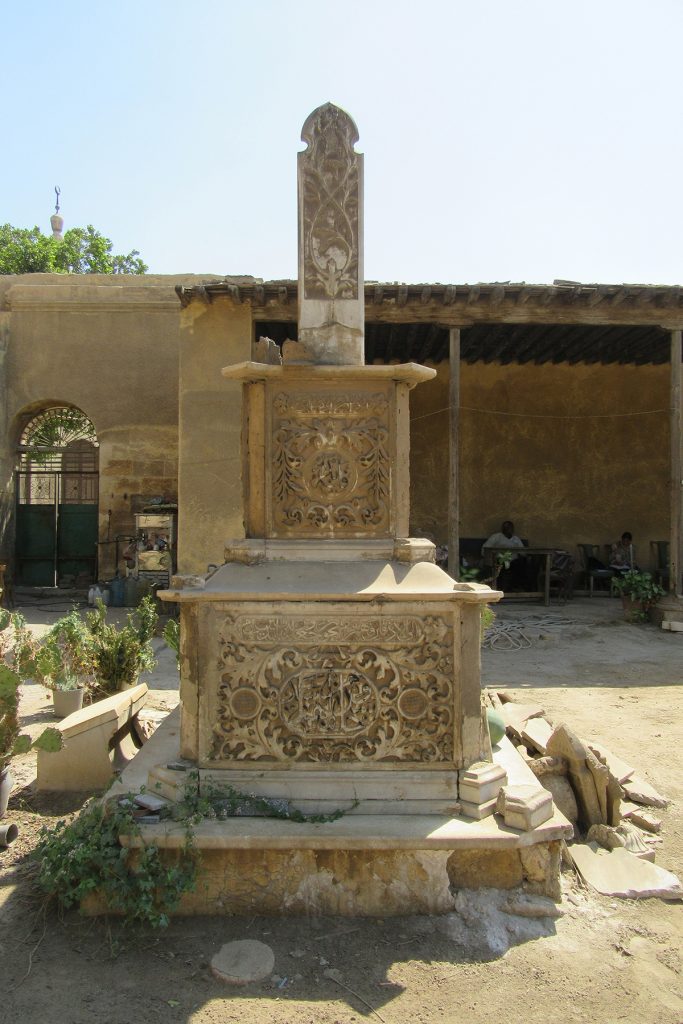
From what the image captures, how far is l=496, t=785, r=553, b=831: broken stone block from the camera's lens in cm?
262

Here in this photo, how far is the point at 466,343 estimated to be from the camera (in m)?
11.0

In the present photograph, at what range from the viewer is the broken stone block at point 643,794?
372cm

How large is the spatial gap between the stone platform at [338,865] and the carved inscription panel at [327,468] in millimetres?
1260

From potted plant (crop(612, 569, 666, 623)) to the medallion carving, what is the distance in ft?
25.2

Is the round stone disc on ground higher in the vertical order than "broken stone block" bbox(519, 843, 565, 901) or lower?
lower

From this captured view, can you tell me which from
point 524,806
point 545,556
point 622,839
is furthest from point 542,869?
point 545,556

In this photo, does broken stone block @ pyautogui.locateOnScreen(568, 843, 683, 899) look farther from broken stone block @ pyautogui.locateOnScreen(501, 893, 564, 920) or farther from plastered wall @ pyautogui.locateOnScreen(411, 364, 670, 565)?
plastered wall @ pyautogui.locateOnScreen(411, 364, 670, 565)

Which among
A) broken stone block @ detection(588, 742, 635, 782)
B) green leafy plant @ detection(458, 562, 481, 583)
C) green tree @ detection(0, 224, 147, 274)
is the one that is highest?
green tree @ detection(0, 224, 147, 274)

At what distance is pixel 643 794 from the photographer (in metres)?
3.75

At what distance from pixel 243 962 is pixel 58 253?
22.5 metres

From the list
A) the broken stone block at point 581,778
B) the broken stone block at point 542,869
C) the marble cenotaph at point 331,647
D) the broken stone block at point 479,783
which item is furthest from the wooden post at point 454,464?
the broken stone block at point 542,869

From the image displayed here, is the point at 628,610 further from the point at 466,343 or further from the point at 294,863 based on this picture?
the point at 294,863

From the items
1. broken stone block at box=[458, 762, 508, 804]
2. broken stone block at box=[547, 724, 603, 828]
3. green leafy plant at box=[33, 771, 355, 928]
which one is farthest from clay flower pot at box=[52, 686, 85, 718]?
broken stone block at box=[547, 724, 603, 828]

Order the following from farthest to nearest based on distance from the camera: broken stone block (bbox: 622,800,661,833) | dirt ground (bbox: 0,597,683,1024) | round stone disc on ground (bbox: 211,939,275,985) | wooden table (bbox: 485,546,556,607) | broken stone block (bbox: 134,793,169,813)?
wooden table (bbox: 485,546,556,607)
broken stone block (bbox: 622,800,661,833)
broken stone block (bbox: 134,793,169,813)
round stone disc on ground (bbox: 211,939,275,985)
dirt ground (bbox: 0,597,683,1024)
